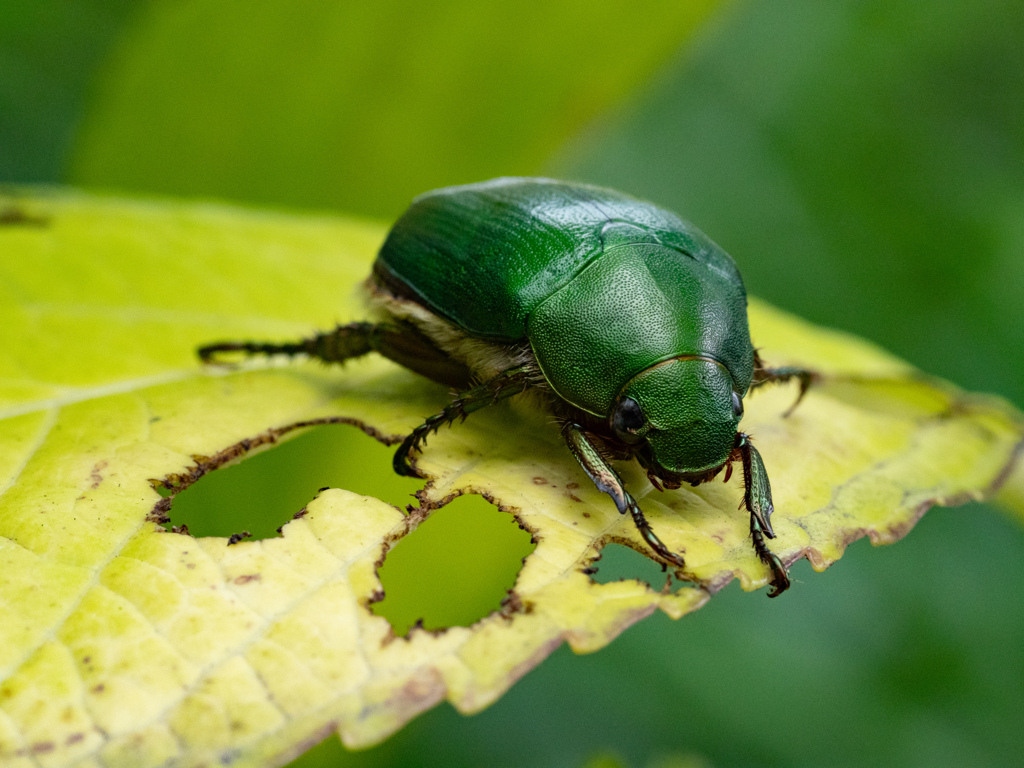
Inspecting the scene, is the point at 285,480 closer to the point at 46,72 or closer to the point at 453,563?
the point at 453,563

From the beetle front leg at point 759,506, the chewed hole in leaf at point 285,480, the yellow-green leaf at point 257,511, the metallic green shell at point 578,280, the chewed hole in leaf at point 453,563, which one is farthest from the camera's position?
the chewed hole in leaf at point 453,563

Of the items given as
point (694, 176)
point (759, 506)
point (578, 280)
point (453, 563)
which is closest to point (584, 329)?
point (578, 280)

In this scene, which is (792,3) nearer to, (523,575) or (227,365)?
(227,365)

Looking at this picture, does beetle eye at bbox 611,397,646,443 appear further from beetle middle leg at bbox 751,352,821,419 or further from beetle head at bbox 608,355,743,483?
beetle middle leg at bbox 751,352,821,419

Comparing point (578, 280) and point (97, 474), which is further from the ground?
point (578, 280)

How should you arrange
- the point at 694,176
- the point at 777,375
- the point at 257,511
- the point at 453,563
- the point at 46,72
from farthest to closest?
the point at 694,176 → the point at 46,72 → the point at 453,563 → the point at 257,511 → the point at 777,375

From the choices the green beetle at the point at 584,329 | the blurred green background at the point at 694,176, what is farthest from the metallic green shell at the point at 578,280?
the blurred green background at the point at 694,176

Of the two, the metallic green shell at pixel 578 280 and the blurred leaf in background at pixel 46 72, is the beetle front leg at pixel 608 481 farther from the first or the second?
the blurred leaf in background at pixel 46 72
